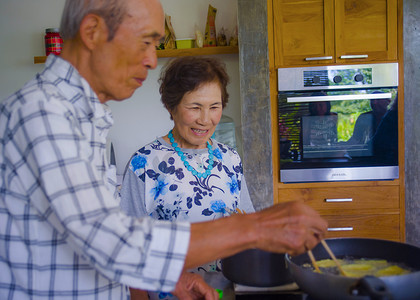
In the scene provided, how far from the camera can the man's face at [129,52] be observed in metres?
0.93

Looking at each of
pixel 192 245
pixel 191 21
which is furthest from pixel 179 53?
pixel 192 245

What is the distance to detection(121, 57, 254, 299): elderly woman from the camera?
1.76 m

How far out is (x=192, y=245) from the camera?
81cm

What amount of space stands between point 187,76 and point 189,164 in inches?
14.3

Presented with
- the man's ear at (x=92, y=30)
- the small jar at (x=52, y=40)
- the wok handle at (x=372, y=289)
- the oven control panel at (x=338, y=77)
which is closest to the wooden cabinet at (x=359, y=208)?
the oven control panel at (x=338, y=77)

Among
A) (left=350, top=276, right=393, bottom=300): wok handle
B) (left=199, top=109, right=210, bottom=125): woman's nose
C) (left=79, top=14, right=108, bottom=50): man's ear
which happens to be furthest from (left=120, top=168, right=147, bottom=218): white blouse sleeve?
(left=350, top=276, right=393, bottom=300): wok handle

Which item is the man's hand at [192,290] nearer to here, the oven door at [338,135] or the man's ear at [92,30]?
the man's ear at [92,30]

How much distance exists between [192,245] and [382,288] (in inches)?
13.5

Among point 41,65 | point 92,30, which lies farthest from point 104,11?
point 41,65

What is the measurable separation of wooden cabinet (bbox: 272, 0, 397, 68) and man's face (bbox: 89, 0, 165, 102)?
2151 millimetres

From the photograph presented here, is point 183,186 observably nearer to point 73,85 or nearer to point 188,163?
point 188,163

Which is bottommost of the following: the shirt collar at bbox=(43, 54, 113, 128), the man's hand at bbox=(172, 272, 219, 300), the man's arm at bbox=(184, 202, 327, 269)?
the man's hand at bbox=(172, 272, 219, 300)

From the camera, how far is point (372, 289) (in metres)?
0.79

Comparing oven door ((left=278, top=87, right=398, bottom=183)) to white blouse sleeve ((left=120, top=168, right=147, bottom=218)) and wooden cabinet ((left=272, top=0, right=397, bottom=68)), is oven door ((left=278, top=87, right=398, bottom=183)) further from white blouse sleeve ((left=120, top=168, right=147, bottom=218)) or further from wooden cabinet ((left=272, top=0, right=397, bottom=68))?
white blouse sleeve ((left=120, top=168, right=147, bottom=218))
